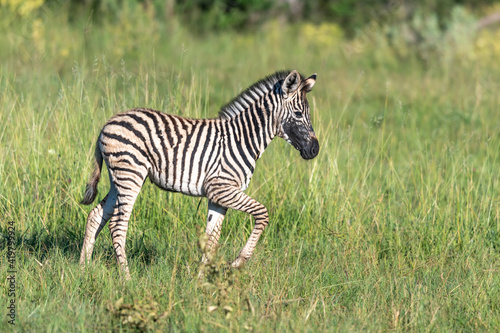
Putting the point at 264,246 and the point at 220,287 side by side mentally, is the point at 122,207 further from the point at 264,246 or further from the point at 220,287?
the point at 264,246

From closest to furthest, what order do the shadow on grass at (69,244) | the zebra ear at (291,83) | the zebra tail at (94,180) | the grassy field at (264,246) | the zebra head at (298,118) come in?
the grassy field at (264,246) < the zebra ear at (291,83) < the zebra head at (298,118) < the zebra tail at (94,180) < the shadow on grass at (69,244)

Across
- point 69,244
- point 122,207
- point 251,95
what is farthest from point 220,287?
point 69,244

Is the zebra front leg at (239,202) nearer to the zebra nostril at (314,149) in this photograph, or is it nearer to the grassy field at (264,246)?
the grassy field at (264,246)

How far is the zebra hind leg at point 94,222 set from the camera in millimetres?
5664

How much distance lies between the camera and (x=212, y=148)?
5.35m

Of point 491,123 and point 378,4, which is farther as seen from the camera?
point 378,4

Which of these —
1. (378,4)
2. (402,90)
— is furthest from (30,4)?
(378,4)

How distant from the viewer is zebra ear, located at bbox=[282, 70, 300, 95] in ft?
17.0

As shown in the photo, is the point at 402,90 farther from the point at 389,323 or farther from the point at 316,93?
the point at 389,323

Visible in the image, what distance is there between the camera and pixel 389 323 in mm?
4934

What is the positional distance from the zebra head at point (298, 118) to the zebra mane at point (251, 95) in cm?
12

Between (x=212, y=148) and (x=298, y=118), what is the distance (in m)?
0.74

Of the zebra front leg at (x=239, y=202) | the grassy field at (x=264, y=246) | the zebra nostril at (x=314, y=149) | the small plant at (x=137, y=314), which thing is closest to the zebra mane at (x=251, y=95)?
the zebra nostril at (x=314, y=149)

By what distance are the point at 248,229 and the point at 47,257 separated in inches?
79.2
